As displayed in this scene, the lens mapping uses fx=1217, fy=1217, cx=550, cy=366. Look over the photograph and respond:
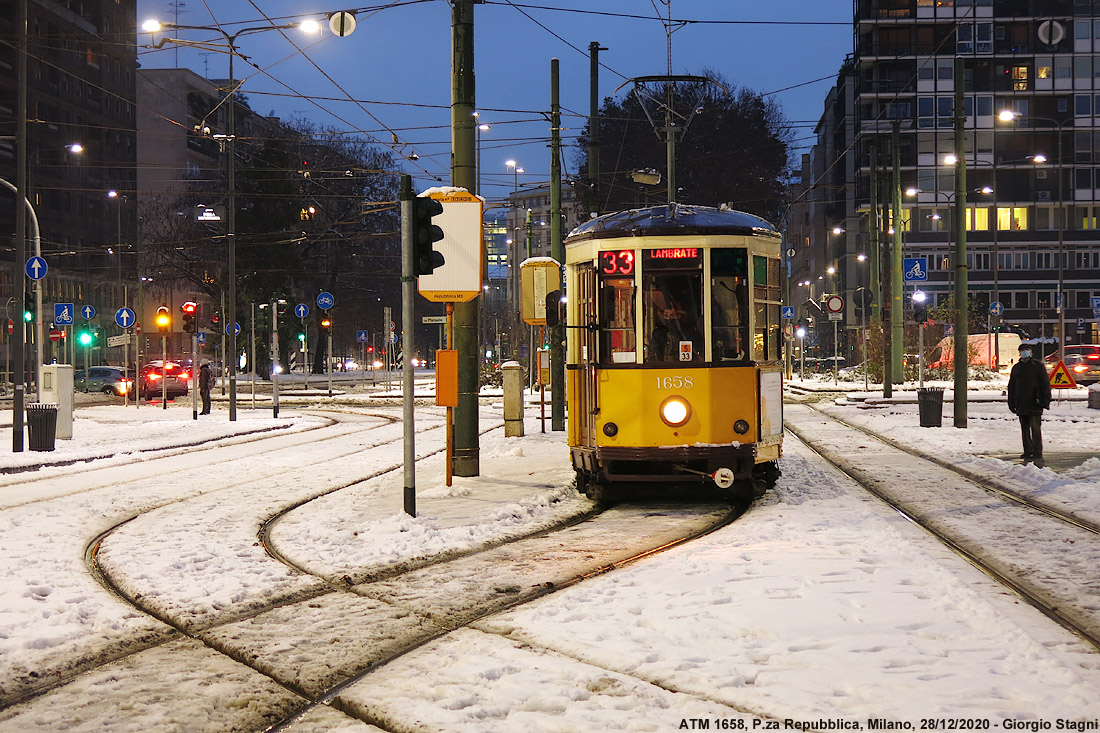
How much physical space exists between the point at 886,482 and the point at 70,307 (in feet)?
81.3

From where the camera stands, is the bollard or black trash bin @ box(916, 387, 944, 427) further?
black trash bin @ box(916, 387, 944, 427)

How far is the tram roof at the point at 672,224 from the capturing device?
12.0m

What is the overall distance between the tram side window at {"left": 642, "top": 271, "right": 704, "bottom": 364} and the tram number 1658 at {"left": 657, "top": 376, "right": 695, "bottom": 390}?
162mm

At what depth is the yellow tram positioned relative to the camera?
1197cm

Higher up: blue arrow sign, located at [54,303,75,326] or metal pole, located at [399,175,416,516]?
blue arrow sign, located at [54,303,75,326]

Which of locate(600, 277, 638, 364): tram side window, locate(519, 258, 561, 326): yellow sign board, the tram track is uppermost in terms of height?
locate(519, 258, 561, 326): yellow sign board

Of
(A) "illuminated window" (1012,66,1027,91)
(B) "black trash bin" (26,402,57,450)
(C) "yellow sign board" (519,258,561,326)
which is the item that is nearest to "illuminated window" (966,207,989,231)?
(A) "illuminated window" (1012,66,1027,91)

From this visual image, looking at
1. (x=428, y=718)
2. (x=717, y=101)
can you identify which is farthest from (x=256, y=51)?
(x=428, y=718)

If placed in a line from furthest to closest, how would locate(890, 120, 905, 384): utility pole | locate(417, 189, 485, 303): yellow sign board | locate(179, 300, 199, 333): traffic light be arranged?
locate(890, 120, 905, 384): utility pole, locate(179, 300, 199, 333): traffic light, locate(417, 189, 485, 303): yellow sign board

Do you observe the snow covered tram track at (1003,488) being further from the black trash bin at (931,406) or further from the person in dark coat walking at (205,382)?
the person in dark coat walking at (205,382)

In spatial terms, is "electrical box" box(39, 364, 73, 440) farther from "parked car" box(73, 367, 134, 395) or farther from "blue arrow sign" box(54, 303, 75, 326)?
"parked car" box(73, 367, 134, 395)

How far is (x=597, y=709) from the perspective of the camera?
500 centimetres

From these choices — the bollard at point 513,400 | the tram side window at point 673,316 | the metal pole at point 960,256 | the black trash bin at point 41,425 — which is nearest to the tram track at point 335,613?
the tram side window at point 673,316

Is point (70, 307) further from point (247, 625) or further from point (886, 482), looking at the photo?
point (247, 625)
